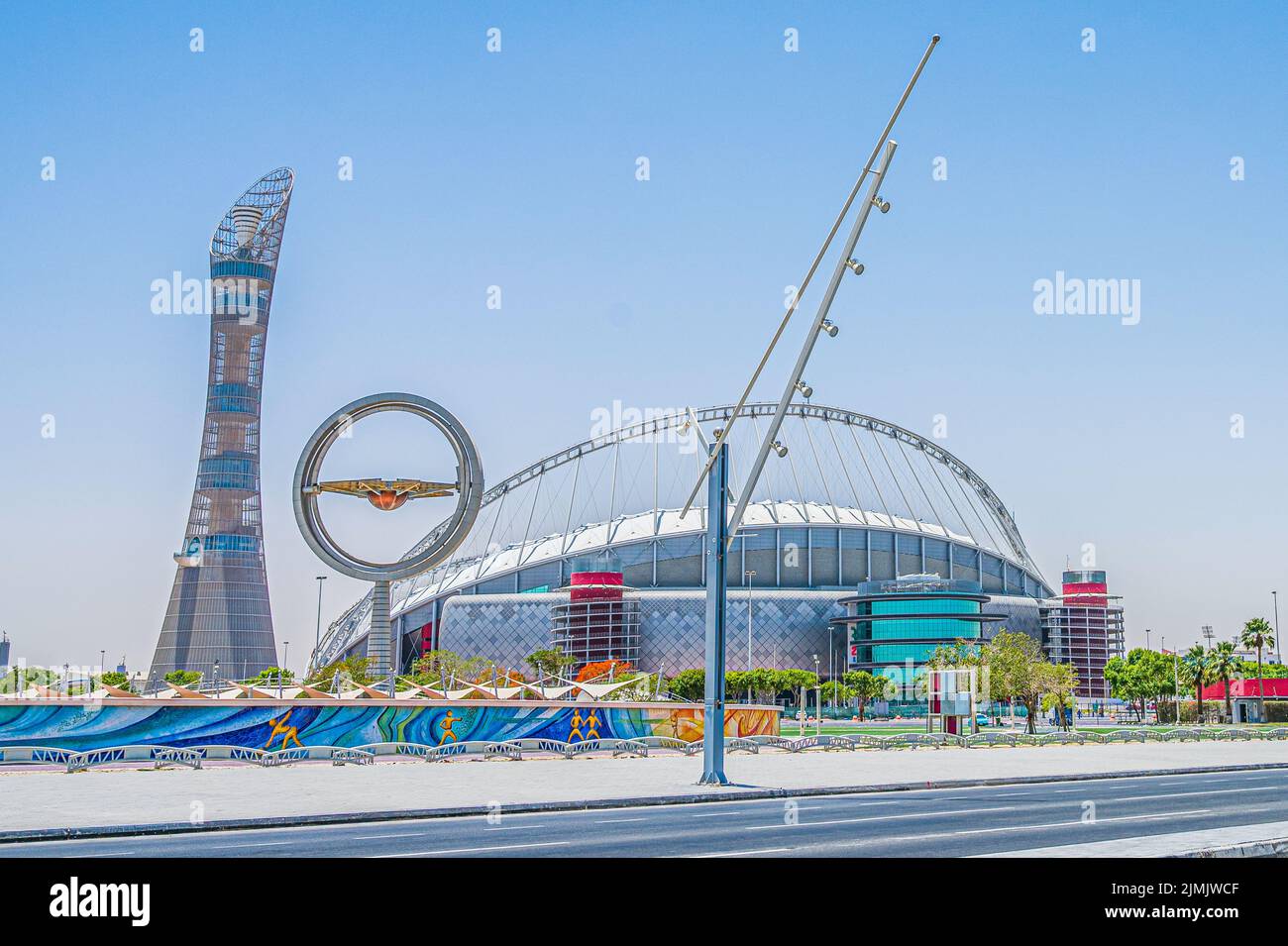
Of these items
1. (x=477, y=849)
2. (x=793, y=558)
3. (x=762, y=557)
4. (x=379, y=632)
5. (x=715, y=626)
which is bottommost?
(x=477, y=849)

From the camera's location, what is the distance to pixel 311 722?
1938 inches

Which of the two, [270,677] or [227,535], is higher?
[227,535]

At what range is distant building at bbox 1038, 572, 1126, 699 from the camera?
169 meters

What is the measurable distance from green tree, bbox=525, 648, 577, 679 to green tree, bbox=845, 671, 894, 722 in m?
31.8

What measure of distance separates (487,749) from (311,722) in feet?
25.6

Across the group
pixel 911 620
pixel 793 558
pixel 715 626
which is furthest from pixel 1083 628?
pixel 715 626

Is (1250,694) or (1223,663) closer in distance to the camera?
(1223,663)

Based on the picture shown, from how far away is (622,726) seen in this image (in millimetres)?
58406

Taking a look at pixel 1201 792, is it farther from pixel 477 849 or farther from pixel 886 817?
pixel 477 849

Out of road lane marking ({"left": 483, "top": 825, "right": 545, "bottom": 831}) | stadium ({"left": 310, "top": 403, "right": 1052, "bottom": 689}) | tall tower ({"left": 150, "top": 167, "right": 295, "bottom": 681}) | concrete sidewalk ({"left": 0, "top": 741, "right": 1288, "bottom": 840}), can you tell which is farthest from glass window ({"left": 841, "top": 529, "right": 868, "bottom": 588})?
road lane marking ({"left": 483, "top": 825, "right": 545, "bottom": 831})

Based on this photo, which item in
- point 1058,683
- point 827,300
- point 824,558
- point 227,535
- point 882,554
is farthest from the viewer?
point 882,554

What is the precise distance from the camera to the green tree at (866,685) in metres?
131
